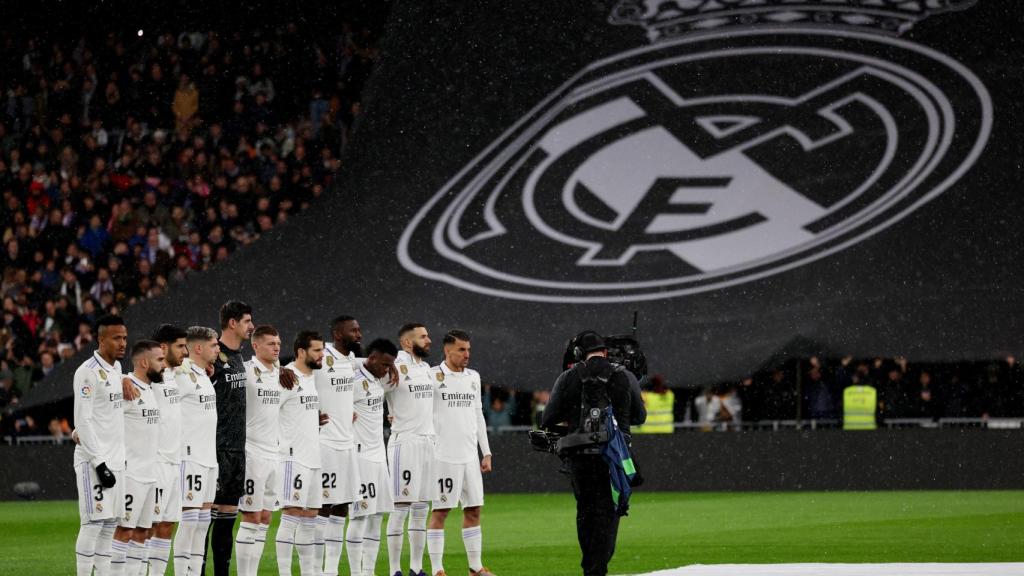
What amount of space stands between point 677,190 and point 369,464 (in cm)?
1403

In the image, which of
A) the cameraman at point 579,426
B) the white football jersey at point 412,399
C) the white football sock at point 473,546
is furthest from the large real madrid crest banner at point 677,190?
the cameraman at point 579,426

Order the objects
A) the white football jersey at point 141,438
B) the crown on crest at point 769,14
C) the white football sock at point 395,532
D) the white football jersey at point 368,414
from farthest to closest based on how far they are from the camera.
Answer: the crown on crest at point 769,14
the white football sock at point 395,532
the white football jersey at point 368,414
the white football jersey at point 141,438

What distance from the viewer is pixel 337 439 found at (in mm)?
15172

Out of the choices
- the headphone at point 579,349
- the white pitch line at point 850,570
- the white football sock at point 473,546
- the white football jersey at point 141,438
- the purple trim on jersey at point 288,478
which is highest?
the headphone at point 579,349

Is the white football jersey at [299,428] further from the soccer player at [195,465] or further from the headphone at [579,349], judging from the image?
the headphone at [579,349]

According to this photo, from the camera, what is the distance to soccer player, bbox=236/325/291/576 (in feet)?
46.4

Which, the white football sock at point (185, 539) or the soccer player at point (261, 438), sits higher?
the soccer player at point (261, 438)

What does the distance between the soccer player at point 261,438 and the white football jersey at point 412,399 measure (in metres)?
1.72

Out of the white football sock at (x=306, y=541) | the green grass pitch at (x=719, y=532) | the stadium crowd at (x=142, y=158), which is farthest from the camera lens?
the stadium crowd at (x=142, y=158)

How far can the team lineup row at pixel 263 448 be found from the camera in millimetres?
12961

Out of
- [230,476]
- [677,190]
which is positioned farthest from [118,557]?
[677,190]

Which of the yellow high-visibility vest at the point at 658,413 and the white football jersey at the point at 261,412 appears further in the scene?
the yellow high-visibility vest at the point at 658,413

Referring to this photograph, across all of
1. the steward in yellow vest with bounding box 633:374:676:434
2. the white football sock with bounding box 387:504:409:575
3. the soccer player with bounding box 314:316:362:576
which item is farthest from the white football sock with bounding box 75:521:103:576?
the steward in yellow vest with bounding box 633:374:676:434

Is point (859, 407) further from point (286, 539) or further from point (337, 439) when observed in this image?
point (286, 539)
